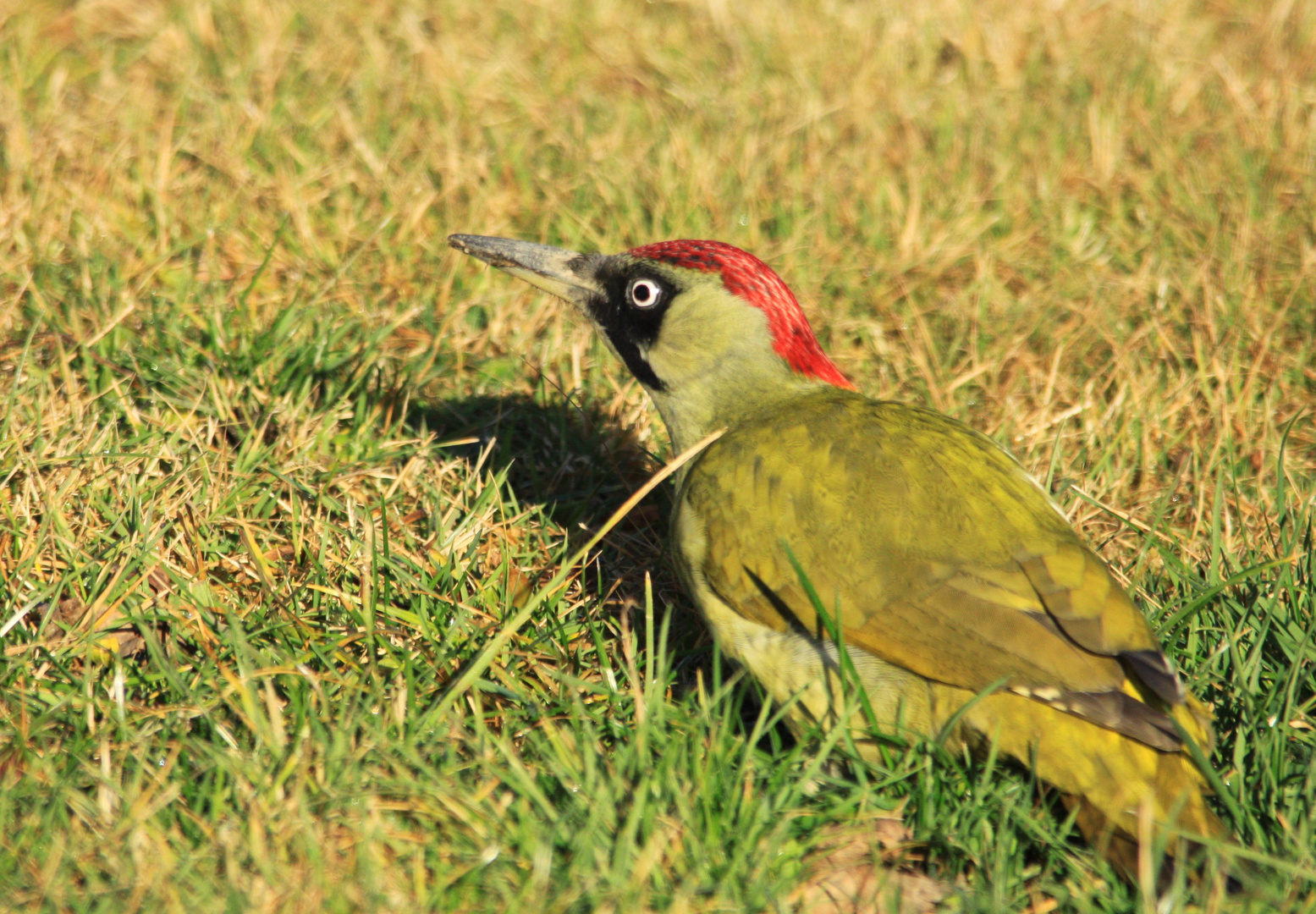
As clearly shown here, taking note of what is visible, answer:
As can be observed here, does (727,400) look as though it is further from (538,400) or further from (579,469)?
(538,400)

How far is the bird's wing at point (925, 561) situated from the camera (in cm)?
249

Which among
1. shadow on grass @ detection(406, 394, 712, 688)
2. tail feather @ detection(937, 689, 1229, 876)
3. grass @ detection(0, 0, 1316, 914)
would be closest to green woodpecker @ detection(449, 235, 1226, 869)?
Answer: tail feather @ detection(937, 689, 1229, 876)

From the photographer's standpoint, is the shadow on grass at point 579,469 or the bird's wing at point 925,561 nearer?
the bird's wing at point 925,561

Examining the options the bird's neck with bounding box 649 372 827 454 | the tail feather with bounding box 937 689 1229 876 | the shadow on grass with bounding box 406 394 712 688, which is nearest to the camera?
the tail feather with bounding box 937 689 1229 876

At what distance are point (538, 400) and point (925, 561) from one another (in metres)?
1.63

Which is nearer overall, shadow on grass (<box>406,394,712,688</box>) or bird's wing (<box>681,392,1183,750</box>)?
bird's wing (<box>681,392,1183,750</box>)

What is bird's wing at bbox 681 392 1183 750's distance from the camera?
249 centimetres

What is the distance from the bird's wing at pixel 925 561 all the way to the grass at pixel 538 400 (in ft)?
0.71

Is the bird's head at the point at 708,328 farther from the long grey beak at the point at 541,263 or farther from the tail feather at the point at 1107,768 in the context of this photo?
the tail feather at the point at 1107,768

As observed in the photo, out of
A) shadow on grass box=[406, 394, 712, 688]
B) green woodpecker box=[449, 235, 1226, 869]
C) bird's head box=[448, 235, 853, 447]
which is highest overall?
bird's head box=[448, 235, 853, 447]

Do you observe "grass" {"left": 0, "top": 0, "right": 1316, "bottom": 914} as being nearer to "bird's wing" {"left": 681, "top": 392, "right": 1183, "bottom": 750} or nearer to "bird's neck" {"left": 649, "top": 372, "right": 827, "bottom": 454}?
"bird's wing" {"left": 681, "top": 392, "right": 1183, "bottom": 750}

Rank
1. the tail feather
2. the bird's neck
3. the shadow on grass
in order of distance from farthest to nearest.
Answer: the shadow on grass
the bird's neck
the tail feather

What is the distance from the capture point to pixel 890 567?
8.79 ft

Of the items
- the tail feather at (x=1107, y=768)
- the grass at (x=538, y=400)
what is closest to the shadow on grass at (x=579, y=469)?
the grass at (x=538, y=400)
